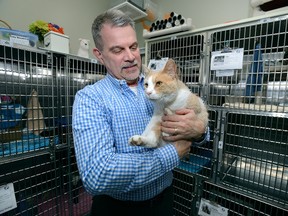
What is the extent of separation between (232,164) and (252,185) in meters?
0.16

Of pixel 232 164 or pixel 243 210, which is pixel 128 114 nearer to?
pixel 232 164

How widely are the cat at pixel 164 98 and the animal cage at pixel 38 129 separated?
74 cm

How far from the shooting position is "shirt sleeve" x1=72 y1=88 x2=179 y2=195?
573 mm

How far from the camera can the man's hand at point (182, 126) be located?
2.44ft

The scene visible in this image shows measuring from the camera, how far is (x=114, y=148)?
26.8 inches

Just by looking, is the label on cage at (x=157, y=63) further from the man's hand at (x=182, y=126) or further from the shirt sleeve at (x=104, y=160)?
the shirt sleeve at (x=104, y=160)

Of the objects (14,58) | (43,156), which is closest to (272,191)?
(43,156)

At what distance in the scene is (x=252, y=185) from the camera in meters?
1.11

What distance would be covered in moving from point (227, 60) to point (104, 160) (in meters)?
0.94

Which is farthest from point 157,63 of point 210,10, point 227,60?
point 210,10

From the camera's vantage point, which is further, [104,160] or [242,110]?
[242,110]

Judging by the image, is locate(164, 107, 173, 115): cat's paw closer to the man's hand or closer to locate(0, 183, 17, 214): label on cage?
the man's hand

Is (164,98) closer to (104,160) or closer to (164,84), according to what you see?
(164,84)

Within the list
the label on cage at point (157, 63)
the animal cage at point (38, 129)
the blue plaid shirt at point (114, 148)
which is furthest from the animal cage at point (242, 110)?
the animal cage at point (38, 129)
